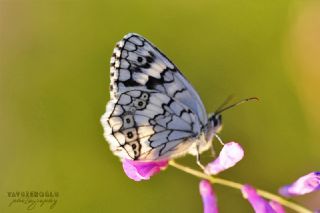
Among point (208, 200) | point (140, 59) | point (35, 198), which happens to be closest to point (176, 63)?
point (35, 198)

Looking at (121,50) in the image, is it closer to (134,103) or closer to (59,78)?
(134,103)

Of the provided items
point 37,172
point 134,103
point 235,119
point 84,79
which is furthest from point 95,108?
point 134,103

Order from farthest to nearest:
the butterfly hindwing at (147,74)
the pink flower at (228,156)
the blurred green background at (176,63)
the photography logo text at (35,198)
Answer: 1. the blurred green background at (176,63)
2. the photography logo text at (35,198)
3. the butterfly hindwing at (147,74)
4. the pink flower at (228,156)

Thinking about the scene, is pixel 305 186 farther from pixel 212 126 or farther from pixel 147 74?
pixel 147 74

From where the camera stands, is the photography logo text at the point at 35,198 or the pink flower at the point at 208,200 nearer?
the pink flower at the point at 208,200

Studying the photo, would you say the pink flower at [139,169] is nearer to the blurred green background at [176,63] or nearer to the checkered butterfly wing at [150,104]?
the checkered butterfly wing at [150,104]

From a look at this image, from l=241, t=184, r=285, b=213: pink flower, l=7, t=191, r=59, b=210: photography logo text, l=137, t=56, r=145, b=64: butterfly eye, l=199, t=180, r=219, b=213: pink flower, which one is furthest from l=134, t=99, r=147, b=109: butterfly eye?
l=7, t=191, r=59, b=210: photography logo text

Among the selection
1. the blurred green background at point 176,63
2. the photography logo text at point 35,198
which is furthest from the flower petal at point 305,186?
the photography logo text at point 35,198

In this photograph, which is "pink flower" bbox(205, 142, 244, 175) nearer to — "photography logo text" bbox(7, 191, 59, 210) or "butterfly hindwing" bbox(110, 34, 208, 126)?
"butterfly hindwing" bbox(110, 34, 208, 126)
